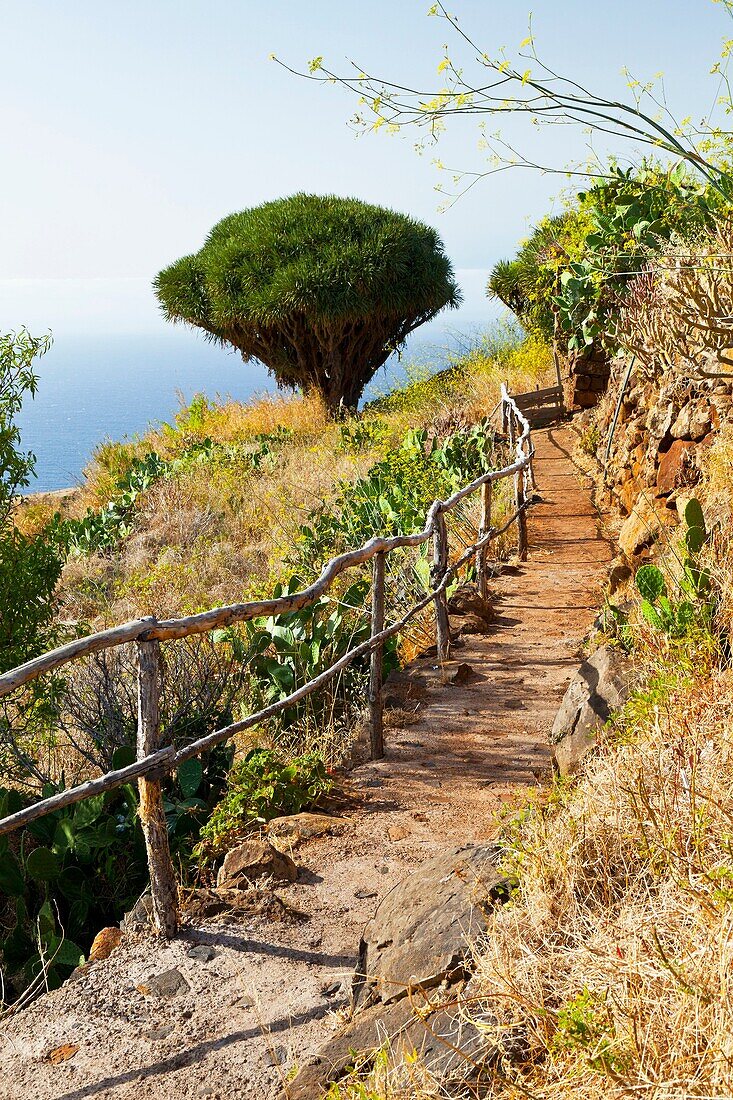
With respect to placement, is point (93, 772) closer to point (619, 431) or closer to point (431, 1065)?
point (431, 1065)

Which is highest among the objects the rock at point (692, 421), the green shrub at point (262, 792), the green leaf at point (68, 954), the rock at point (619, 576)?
the rock at point (692, 421)

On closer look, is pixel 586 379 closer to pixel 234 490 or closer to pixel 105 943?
pixel 234 490

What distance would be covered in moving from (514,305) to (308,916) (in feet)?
72.5

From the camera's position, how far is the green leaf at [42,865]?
4059mm

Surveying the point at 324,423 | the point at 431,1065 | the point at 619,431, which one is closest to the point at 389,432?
the point at 324,423

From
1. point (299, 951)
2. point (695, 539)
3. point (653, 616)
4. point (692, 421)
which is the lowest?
point (299, 951)

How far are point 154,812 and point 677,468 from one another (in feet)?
15.4

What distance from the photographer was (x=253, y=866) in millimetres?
3779

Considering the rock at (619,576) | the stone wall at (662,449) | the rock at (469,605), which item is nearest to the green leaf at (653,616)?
the stone wall at (662,449)

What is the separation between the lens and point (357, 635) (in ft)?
19.4

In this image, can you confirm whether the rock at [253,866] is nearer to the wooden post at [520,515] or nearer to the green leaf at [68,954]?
the green leaf at [68,954]

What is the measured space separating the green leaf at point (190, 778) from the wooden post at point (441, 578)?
208cm

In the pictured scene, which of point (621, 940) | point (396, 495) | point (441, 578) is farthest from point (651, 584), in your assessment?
point (396, 495)

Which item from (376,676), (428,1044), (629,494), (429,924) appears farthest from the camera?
(629,494)
